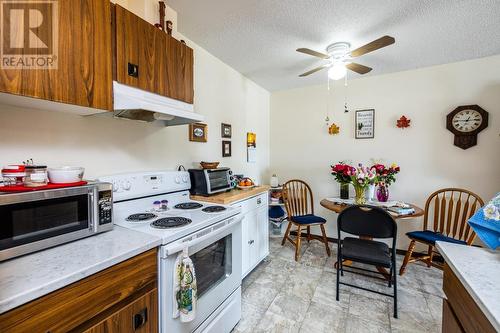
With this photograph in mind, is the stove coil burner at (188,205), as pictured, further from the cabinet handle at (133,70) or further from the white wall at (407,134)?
the white wall at (407,134)

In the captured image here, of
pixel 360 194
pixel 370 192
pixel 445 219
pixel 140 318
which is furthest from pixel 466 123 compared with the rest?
pixel 140 318

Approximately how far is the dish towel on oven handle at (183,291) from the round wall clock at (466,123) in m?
3.22

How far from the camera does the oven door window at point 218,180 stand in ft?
6.75

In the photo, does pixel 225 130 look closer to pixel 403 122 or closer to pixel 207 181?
pixel 207 181

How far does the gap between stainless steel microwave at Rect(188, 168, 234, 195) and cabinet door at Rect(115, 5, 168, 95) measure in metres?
0.78

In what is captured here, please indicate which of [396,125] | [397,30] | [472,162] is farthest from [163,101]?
[472,162]

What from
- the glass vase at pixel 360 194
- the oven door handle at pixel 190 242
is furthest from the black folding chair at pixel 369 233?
the oven door handle at pixel 190 242

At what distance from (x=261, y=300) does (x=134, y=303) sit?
130 cm

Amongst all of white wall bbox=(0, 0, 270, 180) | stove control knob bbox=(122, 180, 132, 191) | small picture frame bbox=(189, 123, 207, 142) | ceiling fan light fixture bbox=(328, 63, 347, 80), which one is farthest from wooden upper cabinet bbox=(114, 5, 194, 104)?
ceiling fan light fixture bbox=(328, 63, 347, 80)

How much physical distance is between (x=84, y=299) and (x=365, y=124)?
10.9 ft

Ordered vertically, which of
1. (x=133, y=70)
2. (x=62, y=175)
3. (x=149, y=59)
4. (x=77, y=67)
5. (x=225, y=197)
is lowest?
Result: (x=225, y=197)

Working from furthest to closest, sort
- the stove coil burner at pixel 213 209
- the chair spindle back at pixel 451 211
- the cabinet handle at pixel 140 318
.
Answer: the chair spindle back at pixel 451 211, the stove coil burner at pixel 213 209, the cabinet handle at pixel 140 318

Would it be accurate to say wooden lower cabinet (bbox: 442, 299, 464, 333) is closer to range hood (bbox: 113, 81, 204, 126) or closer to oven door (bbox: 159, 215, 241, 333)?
oven door (bbox: 159, 215, 241, 333)

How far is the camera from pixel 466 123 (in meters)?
2.56
